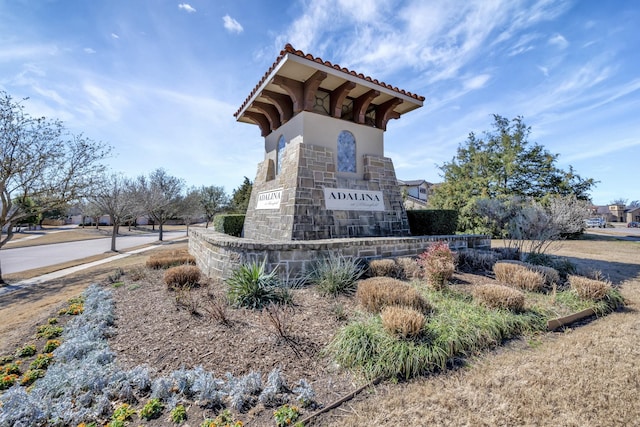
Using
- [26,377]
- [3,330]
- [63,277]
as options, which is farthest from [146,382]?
[63,277]

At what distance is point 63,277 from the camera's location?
1207 centimetres

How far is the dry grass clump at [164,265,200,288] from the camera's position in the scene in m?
6.36

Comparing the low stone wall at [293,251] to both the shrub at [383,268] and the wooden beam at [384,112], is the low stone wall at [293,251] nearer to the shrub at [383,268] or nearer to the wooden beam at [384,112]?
the shrub at [383,268]

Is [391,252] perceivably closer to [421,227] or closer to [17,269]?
[421,227]

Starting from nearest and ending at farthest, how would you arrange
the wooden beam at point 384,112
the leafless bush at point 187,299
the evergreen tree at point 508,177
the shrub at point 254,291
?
1. the leafless bush at point 187,299
2. the shrub at point 254,291
3. the wooden beam at point 384,112
4. the evergreen tree at point 508,177

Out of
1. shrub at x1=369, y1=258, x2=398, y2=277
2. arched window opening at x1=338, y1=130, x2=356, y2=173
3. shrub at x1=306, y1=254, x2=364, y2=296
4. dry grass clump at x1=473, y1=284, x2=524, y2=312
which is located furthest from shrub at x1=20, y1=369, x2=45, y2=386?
arched window opening at x1=338, y1=130, x2=356, y2=173

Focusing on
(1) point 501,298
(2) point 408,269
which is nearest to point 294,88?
(2) point 408,269

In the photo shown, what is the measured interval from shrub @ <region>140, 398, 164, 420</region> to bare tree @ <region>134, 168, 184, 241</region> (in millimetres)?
24867

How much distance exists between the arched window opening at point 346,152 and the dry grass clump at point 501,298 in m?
5.68

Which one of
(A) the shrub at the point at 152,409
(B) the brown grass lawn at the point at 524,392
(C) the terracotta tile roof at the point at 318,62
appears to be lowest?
(A) the shrub at the point at 152,409

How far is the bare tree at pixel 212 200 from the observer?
117 ft

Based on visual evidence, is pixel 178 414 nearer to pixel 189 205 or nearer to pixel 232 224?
pixel 232 224

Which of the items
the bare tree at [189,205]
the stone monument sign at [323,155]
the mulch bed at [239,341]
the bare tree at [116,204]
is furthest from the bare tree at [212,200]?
the mulch bed at [239,341]

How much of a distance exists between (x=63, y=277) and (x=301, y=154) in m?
12.9
